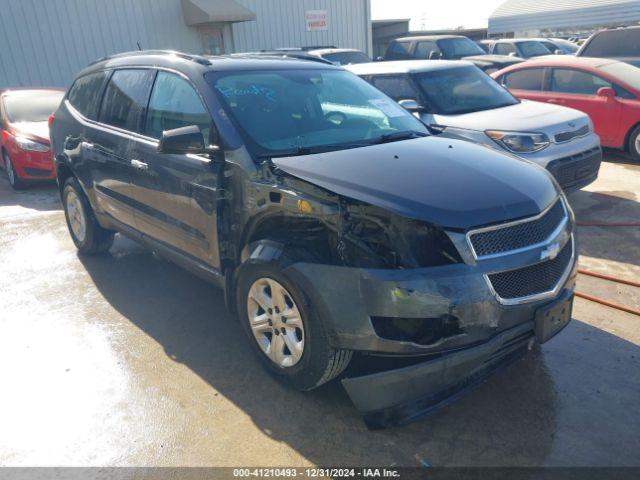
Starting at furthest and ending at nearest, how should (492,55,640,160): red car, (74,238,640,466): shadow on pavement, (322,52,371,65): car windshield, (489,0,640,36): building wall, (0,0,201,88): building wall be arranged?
(489,0,640,36): building wall
(0,0,201,88): building wall
(322,52,371,65): car windshield
(492,55,640,160): red car
(74,238,640,466): shadow on pavement

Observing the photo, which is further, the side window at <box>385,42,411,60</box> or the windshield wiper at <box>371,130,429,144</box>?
the side window at <box>385,42,411,60</box>

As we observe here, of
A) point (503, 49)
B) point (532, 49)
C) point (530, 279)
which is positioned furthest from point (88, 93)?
point (532, 49)

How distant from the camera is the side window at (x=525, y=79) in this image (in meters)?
8.90

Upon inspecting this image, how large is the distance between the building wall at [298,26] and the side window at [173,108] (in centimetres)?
1340

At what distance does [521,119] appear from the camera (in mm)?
6035

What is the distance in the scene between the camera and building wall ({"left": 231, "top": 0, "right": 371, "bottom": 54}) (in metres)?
16.6

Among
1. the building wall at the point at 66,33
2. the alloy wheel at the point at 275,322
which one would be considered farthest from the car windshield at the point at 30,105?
the alloy wheel at the point at 275,322

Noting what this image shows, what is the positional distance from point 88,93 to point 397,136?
10.1 feet

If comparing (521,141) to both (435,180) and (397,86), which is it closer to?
(397,86)

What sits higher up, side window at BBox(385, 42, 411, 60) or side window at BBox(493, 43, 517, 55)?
side window at BBox(385, 42, 411, 60)

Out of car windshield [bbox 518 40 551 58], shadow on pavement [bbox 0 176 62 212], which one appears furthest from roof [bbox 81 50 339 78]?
car windshield [bbox 518 40 551 58]

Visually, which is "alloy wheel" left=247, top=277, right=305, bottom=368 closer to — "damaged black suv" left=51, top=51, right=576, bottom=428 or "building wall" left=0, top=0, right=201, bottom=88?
"damaged black suv" left=51, top=51, right=576, bottom=428

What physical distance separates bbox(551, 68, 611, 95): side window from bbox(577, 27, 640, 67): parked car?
327cm

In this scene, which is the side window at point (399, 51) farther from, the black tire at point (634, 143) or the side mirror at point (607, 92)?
the black tire at point (634, 143)
